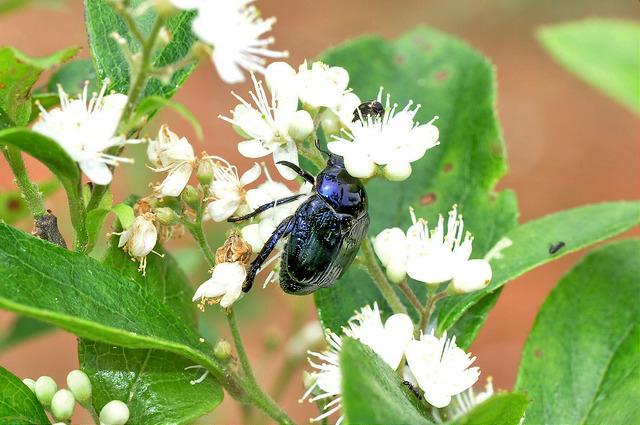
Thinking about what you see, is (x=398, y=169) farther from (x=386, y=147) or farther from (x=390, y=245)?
(x=390, y=245)

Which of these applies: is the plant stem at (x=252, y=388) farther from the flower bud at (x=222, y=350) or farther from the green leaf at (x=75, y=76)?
the green leaf at (x=75, y=76)

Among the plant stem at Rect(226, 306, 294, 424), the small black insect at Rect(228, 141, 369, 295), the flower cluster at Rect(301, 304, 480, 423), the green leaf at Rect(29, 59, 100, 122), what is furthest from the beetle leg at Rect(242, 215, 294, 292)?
the green leaf at Rect(29, 59, 100, 122)

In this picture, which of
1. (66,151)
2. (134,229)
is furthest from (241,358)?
(66,151)

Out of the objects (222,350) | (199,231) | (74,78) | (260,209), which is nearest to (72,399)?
(222,350)

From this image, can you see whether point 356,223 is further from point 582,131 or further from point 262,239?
point 582,131

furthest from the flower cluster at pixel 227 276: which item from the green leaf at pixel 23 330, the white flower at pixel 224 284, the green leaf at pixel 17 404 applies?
the green leaf at pixel 23 330

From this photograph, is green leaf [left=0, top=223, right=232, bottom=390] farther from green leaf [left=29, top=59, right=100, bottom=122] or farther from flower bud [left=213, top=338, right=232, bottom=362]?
green leaf [left=29, top=59, right=100, bottom=122]
